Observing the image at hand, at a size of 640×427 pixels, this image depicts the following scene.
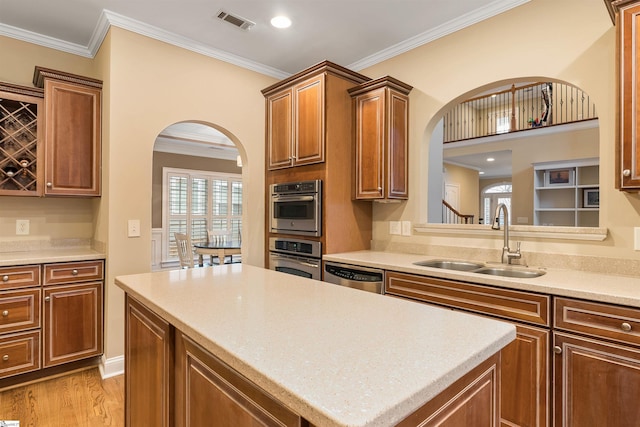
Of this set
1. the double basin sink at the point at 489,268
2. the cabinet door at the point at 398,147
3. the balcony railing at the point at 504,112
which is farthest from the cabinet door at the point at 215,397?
the balcony railing at the point at 504,112

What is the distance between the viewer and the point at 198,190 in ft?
24.4

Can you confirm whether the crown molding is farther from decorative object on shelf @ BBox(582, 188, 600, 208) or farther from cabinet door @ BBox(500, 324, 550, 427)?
decorative object on shelf @ BBox(582, 188, 600, 208)

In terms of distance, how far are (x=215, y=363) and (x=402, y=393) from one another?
1.84ft

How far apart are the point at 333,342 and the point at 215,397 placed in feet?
1.23

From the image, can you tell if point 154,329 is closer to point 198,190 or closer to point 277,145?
point 277,145

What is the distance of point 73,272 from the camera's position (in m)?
2.71

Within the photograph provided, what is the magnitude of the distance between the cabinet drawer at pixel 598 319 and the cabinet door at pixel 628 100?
671mm

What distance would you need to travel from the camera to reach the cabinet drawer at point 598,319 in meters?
1.49

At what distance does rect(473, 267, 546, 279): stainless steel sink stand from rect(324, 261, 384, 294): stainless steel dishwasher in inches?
27.8

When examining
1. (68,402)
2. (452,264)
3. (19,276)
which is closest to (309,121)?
(452,264)

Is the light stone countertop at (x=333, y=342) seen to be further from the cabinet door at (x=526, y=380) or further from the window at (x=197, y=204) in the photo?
the window at (x=197, y=204)

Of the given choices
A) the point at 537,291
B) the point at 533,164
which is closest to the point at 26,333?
the point at 537,291

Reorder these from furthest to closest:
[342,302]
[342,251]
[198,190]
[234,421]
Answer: [198,190] < [342,251] < [342,302] < [234,421]

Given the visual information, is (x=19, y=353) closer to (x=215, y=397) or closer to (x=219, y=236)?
(x=215, y=397)
